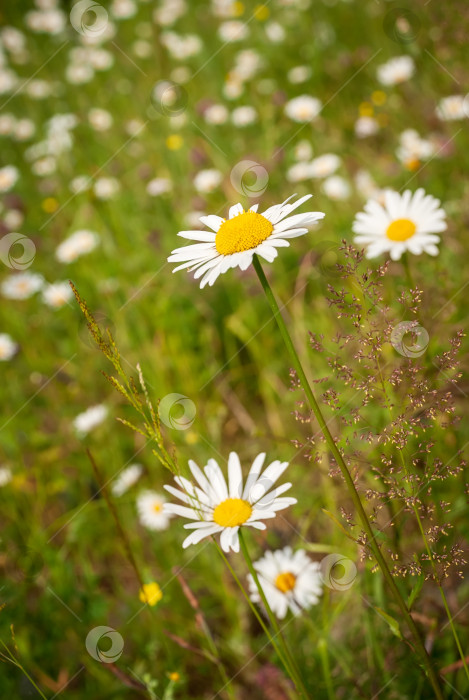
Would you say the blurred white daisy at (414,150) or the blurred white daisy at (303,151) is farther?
the blurred white daisy at (303,151)

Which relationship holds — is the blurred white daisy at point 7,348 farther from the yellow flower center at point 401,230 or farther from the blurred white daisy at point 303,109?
the blurred white daisy at point 303,109

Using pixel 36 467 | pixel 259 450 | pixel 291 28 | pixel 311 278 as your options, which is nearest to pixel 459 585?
pixel 259 450

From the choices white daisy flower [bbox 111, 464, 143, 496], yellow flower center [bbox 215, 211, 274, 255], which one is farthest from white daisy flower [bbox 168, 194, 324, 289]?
white daisy flower [bbox 111, 464, 143, 496]

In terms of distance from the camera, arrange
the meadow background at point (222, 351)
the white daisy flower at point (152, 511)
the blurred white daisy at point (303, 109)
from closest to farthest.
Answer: the meadow background at point (222, 351)
the white daisy flower at point (152, 511)
the blurred white daisy at point (303, 109)

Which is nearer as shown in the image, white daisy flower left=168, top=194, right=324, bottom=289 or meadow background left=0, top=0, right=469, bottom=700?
white daisy flower left=168, top=194, right=324, bottom=289

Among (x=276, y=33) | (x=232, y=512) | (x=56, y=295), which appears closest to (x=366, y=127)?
(x=276, y=33)

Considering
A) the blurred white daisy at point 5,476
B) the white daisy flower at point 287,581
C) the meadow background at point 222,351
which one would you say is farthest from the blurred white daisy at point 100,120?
the white daisy flower at point 287,581

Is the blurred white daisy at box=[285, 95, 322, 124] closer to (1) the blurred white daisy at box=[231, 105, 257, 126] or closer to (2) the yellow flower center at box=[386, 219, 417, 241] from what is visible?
(1) the blurred white daisy at box=[231, 105, 257, 126]
